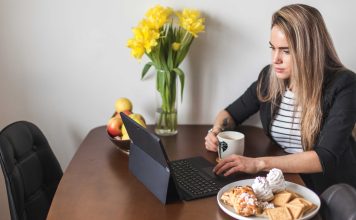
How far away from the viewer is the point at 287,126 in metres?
1.72

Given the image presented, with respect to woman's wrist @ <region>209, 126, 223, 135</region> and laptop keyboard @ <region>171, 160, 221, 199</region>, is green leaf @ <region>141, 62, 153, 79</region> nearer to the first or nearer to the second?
woman's wrist @ <region>209, 126, 223, 135</region>

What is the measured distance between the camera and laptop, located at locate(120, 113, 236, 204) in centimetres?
122

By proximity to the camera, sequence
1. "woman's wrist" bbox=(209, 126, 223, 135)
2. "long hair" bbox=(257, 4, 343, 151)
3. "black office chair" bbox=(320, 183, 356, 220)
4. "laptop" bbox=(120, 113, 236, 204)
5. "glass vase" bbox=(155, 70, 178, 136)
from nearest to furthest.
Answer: "black office chair" bbox=(320, 183, 356, 220) → "laptop" bbox=(120, 113, 236, 204) → "long hair" bbox=(257, 4, 343, 151) → "woman's wrist" bbox=(209, 126, 223, 135) → "glass vase" bbox=(155, 70, 178, 136)

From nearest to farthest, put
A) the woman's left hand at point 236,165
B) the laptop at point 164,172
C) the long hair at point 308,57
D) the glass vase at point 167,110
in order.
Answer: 1. the laptop at point 164,172
2. the woman's left hand at point 236,165
3. the long hair at point 308,57
4. the glass vase at point 167,110

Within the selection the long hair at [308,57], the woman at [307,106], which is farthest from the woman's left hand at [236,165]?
the long hair at [308,57]

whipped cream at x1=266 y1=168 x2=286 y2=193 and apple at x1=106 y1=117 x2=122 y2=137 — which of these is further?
apple at x1=106 y1=117 x2=122 y2=137

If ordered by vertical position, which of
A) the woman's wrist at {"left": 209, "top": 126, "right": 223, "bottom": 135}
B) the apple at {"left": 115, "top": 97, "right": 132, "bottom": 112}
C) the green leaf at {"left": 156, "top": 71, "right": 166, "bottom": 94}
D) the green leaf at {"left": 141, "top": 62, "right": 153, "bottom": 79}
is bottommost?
the woman's wrist at {"left": 209, "top": 126, "right": 223, "bottom": 135}

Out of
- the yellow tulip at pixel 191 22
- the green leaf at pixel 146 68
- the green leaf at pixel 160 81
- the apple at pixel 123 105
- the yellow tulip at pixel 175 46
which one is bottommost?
the apple at pixel 123 105

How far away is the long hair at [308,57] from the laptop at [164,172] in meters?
0.41

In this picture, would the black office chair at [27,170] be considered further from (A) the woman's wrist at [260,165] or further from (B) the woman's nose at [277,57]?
(B) the woman's nose at [277,57]

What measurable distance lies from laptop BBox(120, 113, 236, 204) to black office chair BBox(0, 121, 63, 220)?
39 cm

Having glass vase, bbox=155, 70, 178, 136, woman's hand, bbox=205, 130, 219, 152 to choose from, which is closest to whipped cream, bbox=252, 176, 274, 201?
woman's hand, bbox=205, 130, 219, 152

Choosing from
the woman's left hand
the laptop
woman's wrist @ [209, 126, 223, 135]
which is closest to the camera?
the laptop

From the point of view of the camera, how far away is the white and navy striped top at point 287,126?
1701 millimetres
